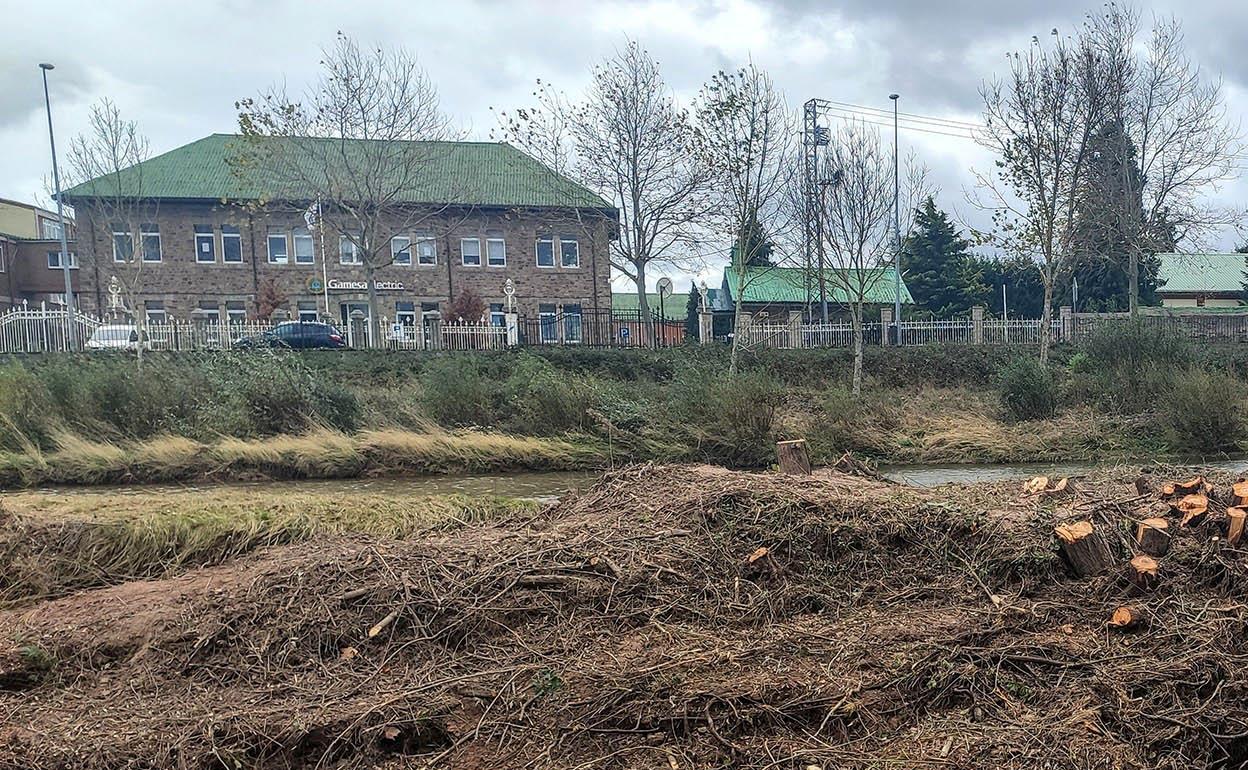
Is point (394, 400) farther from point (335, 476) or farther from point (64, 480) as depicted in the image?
point (64, 480)

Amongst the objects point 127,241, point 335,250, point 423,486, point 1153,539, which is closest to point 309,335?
point 335,250

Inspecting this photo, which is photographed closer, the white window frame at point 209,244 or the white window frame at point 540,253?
the white window frame at point 209,244

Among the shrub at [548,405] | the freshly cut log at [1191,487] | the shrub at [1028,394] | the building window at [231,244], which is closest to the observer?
the freshly cut log at [1191,487]

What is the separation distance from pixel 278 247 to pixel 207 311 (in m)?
4.33

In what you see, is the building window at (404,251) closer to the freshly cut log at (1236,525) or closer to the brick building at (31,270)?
the brick building at (31,270)

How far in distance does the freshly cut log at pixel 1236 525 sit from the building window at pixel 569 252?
123ft

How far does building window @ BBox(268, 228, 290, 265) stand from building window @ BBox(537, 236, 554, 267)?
Answer: 467 inches

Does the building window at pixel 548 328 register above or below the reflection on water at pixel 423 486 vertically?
above

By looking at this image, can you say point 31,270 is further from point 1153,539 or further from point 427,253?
point 1153,539

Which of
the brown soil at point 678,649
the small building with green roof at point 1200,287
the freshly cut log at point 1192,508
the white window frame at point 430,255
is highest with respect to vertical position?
the white window frame at point 430,255

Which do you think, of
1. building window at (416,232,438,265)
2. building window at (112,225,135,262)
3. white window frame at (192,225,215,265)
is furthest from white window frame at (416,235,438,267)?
building window at (112,225,135,262)

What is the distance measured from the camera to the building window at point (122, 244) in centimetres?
3413

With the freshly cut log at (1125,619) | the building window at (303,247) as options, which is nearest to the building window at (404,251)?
the building window at (303,247)

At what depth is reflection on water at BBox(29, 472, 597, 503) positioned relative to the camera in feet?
40.9
